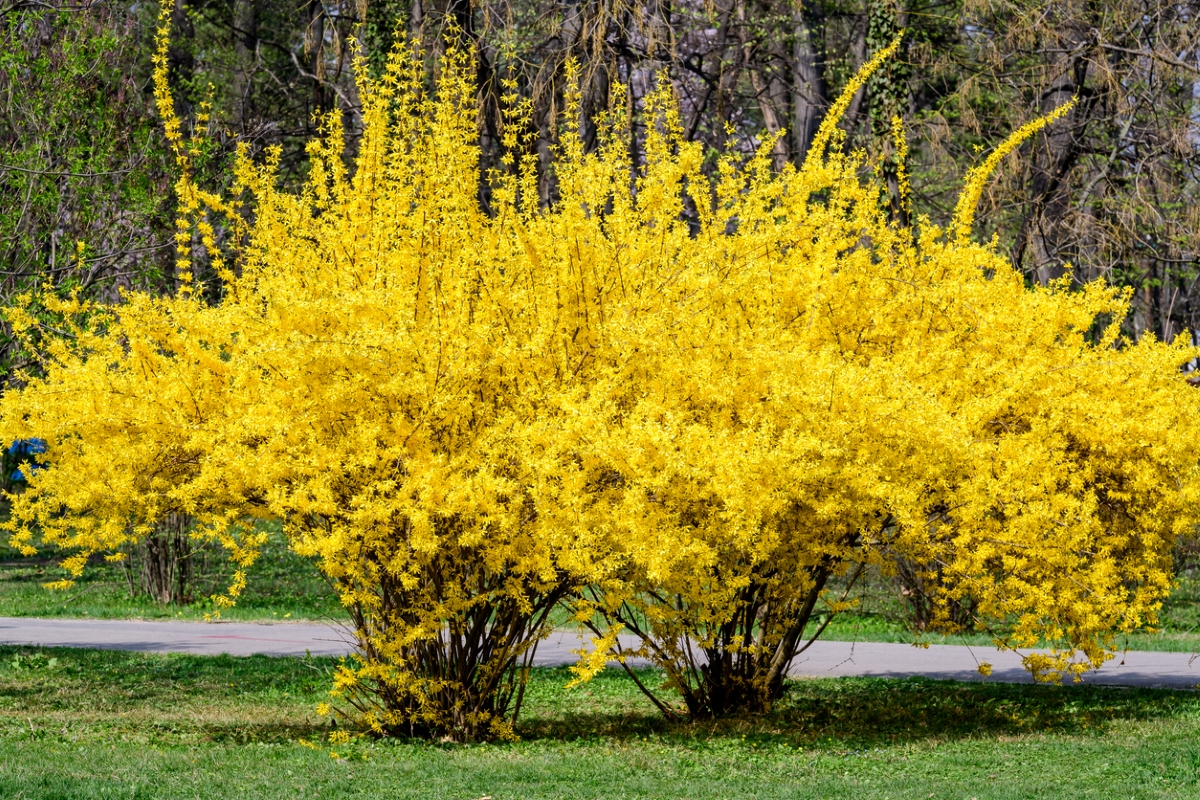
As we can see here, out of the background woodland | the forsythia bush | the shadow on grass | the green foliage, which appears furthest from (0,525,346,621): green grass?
the forsythia bush

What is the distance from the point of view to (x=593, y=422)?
6.93 m

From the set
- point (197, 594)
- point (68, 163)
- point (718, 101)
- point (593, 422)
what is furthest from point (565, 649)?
point (593, 422)

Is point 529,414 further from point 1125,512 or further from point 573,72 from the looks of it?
point 1125,512

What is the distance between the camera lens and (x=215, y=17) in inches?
894

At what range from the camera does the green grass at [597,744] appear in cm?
662

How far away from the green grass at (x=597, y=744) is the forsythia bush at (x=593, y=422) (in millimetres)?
544

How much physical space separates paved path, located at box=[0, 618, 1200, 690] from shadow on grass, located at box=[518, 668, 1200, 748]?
0.55m

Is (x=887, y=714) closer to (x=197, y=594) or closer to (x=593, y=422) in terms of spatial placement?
(x=593, y=422)

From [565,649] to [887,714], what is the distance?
459 cm

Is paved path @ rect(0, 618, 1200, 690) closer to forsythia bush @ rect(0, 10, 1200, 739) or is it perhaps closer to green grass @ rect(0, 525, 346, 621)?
green grass @ rect(0, 525, 346, 621)

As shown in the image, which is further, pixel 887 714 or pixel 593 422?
pixel 887 714

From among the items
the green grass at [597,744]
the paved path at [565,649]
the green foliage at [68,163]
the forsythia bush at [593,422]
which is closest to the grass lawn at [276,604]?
the paved path at [565,649]

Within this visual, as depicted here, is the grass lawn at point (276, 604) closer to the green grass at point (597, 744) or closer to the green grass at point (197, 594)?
the green grass at point (197, 594)

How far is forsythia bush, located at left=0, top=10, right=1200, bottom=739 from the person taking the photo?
706cm
